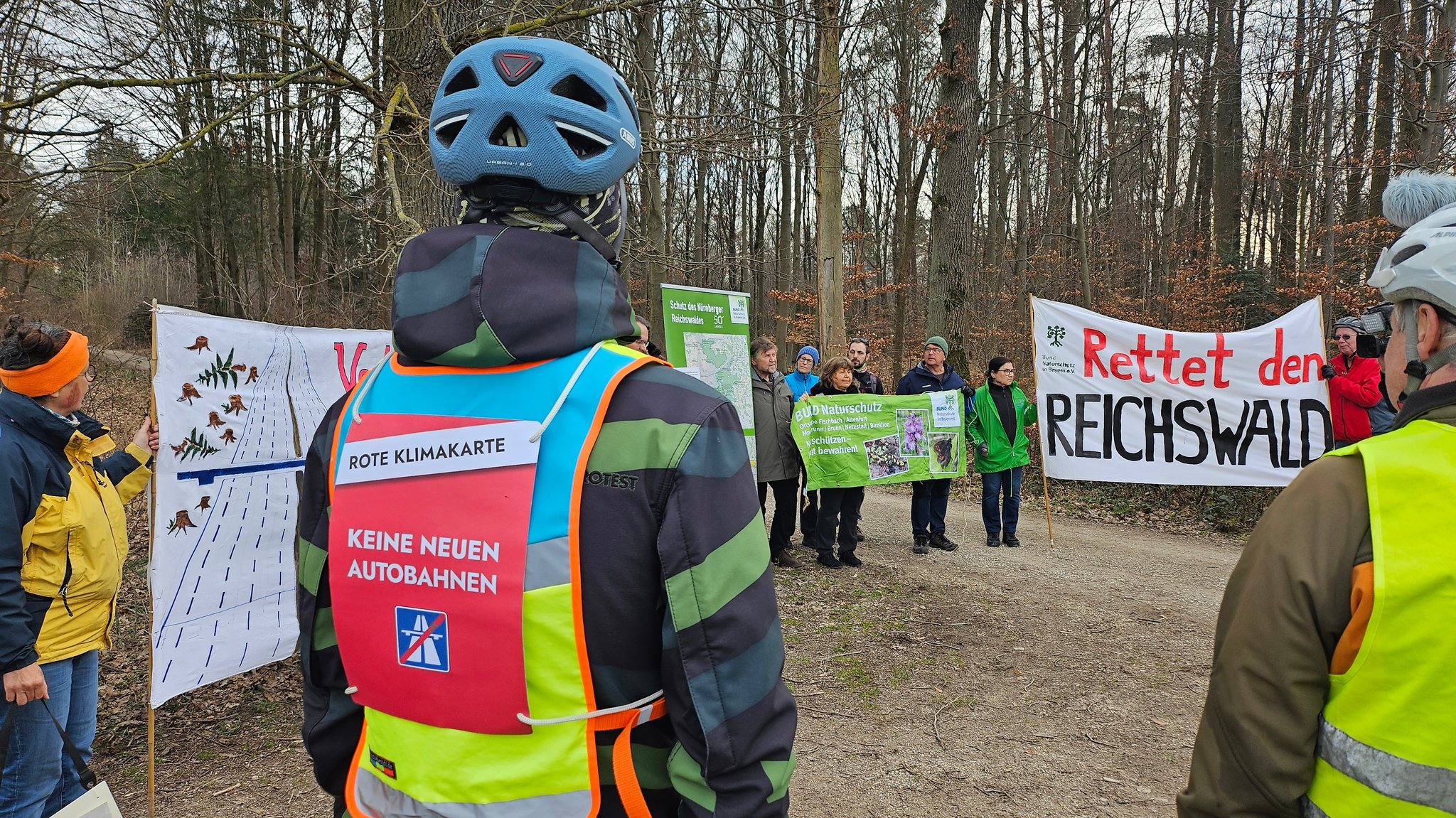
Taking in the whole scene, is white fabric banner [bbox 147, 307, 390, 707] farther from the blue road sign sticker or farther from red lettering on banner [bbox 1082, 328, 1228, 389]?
red lettering on banner [bbox 1082, 328, 1228, 389]

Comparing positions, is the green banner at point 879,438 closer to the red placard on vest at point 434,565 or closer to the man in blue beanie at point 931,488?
the man in blue beanie at point 931,488

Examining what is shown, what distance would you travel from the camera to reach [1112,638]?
6.02 metres

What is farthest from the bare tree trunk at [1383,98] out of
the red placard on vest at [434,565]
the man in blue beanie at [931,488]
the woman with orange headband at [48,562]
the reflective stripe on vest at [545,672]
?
the woman with orange headband at [48,562]

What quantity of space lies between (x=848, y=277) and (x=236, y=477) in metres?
25.2

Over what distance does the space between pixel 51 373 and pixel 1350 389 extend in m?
9.75

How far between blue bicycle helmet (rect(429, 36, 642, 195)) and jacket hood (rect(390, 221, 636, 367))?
115 millimetres

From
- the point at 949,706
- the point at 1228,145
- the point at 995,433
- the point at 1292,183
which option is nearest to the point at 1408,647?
the point at 949,706

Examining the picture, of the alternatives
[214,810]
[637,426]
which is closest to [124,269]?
[214,810]

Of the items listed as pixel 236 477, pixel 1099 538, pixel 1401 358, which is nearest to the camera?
pixel 1401 358

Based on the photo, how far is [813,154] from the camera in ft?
61.4

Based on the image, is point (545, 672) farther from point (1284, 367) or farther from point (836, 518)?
point (1284, 367)

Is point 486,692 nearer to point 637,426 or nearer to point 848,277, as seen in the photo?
point 637,426

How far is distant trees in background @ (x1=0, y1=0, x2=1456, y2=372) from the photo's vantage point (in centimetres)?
703

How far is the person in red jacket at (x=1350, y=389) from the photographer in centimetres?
760
